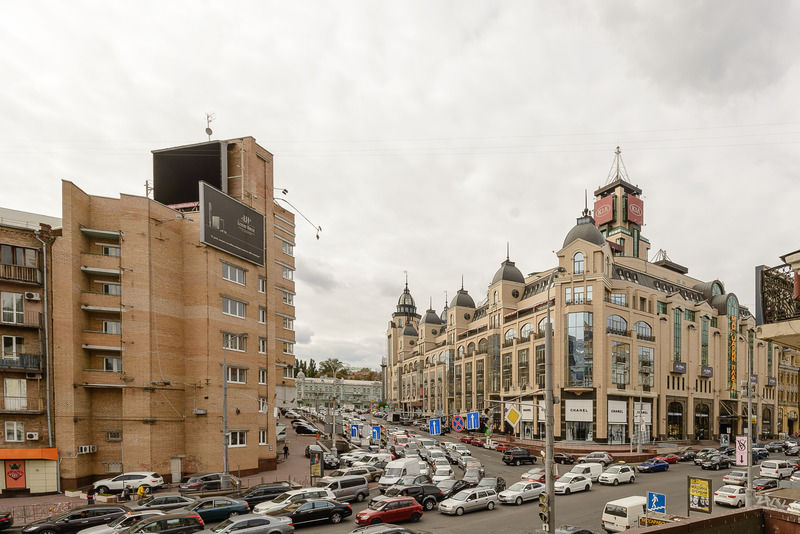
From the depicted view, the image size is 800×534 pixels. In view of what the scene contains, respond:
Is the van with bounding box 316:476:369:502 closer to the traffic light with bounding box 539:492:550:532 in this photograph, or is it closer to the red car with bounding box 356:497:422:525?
the red car with bounding box 356:497:422:525

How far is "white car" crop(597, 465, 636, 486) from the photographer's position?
1512 inches

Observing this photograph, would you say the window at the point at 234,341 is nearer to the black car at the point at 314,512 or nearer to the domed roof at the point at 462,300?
the black car at the point at 314,512

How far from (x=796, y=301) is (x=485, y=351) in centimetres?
8440

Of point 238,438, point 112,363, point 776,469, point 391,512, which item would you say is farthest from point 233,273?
point 776,469

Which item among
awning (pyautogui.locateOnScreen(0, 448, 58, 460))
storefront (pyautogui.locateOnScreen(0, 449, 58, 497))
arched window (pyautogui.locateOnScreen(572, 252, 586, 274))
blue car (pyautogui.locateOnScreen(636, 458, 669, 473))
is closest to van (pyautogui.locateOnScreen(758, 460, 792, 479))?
blue car (pyautogui.locateOnScreen(636, 458, 669, 473))

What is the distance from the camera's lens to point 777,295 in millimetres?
11148

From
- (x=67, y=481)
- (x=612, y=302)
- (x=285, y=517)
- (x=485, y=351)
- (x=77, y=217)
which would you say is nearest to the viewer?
(x=285, y=517)

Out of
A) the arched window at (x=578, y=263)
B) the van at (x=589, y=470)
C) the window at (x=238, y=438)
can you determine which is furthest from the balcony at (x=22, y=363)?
the arched window at (x=578, y=263)

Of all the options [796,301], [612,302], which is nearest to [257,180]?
[796,301]

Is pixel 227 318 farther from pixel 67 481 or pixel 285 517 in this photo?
pixel 285 517

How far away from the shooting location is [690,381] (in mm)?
76375

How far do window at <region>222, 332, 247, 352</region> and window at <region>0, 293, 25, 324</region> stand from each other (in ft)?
45.2

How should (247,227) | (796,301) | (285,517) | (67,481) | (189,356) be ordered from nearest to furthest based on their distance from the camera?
(796,301), (285,517), (67,481), (189,356), (247,227)

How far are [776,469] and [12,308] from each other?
5950cm
